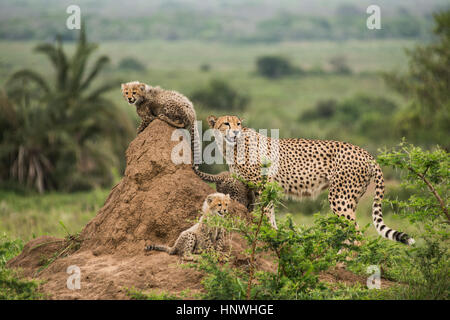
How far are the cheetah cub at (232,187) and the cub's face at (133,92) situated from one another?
109 centimetres

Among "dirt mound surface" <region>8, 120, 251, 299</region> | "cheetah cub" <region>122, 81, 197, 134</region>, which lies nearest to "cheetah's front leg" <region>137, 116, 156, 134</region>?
"cheetah cub" <region>122, 81, 197, 134</region>

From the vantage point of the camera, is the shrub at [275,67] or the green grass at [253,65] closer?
the green grass at [253,65]

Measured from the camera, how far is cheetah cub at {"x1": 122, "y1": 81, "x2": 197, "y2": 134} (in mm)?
7262

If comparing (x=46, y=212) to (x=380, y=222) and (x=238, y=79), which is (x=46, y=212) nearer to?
(x=380, y=222)

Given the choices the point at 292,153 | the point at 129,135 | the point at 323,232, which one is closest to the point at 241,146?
the point at 292,153

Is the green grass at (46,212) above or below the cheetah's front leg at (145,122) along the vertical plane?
below

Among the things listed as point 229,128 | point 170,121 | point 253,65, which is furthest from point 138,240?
point 253,65

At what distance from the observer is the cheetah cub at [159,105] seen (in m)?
7.26

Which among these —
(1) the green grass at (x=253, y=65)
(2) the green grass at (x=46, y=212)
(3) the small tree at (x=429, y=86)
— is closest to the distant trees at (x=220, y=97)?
(1) the green grass at (x=253, y=65)

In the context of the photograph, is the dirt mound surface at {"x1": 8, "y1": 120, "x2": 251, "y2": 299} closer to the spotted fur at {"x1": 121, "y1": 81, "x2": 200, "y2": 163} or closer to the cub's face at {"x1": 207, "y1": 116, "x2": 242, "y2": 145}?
the spotted fur at {"x1": 121, "y1": 81, "x2": 200, "y2": 163}

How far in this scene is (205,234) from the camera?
20.3ft

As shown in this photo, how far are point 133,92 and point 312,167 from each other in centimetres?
231

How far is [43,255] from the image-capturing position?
6910 mm

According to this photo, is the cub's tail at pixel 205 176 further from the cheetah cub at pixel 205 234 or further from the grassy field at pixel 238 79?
the grassy field at pixel 238 79
